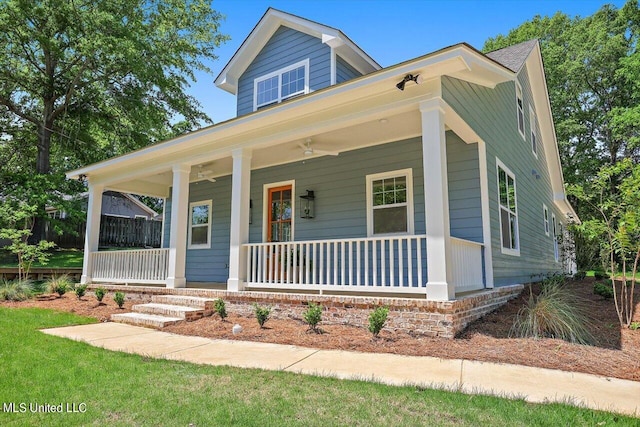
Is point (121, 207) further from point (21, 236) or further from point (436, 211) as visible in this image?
point (436, 211)

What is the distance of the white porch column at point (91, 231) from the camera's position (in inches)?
396

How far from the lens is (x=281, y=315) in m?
6.29

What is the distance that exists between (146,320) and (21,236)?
849 centimetres

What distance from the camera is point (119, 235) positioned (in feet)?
66.9

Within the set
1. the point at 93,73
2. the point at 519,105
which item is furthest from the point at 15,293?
the point at 519,105

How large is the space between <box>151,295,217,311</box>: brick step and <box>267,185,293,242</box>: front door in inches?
105

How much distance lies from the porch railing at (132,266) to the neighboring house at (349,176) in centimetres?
5

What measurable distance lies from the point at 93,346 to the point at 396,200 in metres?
5.50

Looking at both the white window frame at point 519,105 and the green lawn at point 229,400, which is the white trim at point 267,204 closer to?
the green lawn at point 229,400

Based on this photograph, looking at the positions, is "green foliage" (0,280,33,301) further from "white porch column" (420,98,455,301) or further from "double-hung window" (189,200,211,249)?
"white porch column" (420,98,455,301)

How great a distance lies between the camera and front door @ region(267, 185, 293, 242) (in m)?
9.25

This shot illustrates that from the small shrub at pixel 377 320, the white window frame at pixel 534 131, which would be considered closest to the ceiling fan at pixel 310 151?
the small shrub at pixel 377 320

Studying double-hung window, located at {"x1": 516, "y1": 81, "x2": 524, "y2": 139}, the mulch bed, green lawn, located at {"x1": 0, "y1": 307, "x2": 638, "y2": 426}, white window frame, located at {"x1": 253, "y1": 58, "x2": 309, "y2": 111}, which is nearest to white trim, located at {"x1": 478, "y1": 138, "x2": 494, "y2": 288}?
the mulch bed

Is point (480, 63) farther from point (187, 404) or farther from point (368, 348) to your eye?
point (187, 404)
